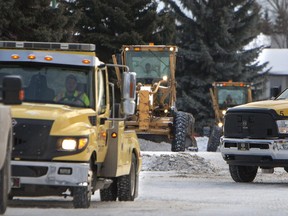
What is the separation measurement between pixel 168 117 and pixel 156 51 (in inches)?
85.3

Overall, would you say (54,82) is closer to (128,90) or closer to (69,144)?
(128,90)

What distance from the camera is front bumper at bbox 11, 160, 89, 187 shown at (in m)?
14.2

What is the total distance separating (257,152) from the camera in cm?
2166

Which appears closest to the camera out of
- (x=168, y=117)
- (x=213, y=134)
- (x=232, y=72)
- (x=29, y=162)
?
(x=29, y=162)

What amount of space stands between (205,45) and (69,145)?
166ft

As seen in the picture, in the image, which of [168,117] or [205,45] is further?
[205,45]

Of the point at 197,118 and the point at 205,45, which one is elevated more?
the point at 205,45

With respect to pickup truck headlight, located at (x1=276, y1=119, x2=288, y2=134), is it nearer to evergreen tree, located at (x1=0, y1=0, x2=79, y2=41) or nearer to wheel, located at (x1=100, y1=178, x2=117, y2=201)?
wheel, located at (x1=100, y1=178, x2=117, y2=201)

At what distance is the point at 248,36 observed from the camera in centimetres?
6612

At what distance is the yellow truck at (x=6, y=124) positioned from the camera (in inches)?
443

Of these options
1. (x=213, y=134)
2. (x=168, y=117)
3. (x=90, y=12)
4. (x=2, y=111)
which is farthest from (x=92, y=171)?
(x=90, y=12)

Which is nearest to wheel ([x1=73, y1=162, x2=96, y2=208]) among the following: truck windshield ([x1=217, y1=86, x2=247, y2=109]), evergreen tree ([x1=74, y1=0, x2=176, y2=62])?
truck windshield ([x1=217, y1=86, x2=247, y2=109])

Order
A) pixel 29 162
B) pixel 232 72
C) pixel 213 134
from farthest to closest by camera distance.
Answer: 1. pixel 232 72
2. pixel 213 134
3. pixel 29 162

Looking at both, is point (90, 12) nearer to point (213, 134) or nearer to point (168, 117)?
point (213, 134)
